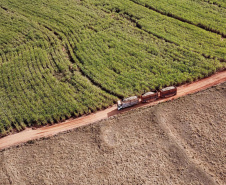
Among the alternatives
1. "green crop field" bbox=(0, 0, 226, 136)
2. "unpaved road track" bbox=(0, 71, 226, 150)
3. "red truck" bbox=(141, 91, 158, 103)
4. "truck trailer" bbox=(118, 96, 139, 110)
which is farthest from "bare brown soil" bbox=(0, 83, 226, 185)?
"green crop field" bbox=(0, 0, 226, 136)

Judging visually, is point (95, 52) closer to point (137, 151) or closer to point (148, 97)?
point (148, 97)

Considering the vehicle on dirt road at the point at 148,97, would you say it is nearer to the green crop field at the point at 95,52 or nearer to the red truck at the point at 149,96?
the red truck at the point at 149,96

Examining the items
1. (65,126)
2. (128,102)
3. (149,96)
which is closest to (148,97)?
(149,96)

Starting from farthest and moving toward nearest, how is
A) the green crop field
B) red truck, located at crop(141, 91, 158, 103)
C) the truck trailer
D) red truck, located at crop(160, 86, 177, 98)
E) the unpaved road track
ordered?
the green crop field < red truck, located at crop(160, 86, 177, 98) < red truck, located at crop(141, 91, 158, 103) < the truck trailer < the unpaved road track

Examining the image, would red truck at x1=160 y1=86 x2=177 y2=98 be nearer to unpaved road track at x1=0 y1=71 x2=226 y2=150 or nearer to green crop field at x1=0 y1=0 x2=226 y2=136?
unpaved road track at x1=0 y1=71 x2=226 y2=150

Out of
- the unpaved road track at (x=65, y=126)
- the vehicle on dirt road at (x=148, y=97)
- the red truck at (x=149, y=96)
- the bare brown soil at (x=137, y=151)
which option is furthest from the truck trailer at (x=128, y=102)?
the bare brown soil at (x=137, y=151)

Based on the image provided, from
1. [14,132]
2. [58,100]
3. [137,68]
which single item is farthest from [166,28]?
[14,132]
